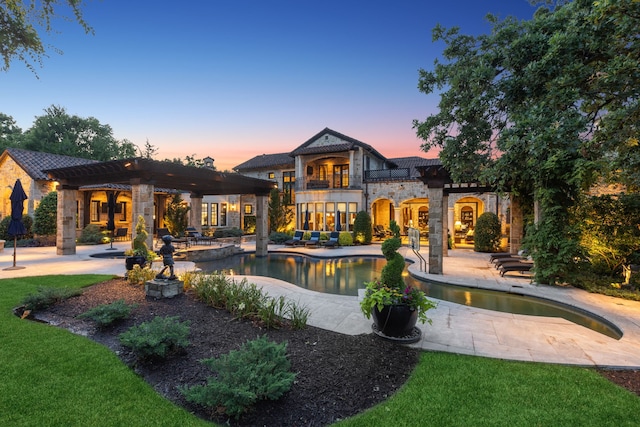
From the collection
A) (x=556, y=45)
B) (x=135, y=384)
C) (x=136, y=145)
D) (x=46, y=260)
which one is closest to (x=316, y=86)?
(x=556, y=45)

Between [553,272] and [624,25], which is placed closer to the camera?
[624,25]

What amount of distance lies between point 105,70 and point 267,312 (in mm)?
16185

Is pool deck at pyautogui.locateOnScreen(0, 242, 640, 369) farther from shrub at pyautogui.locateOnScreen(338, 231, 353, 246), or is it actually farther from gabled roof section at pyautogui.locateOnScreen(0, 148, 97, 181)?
gabled roof section at pyautogui.locateOnScreen(0, 148, 97, 181)

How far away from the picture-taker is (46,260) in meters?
12.6

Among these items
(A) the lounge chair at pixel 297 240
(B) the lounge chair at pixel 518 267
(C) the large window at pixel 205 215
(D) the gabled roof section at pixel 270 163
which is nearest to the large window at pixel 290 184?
(D) the gabled roof section at pixel 270 163

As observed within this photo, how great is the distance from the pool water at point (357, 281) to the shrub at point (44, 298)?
3.50 meters

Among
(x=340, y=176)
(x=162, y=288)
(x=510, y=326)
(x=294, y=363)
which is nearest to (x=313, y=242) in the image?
(x=340, y=176)

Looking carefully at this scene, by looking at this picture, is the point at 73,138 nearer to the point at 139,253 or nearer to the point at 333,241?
the point at 333,241

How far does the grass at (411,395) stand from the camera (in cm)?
289

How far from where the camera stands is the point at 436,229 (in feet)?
35.2

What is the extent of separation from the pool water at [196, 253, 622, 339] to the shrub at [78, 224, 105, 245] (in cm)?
1031

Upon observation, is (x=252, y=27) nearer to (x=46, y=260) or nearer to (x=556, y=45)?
(x=556, y=45)

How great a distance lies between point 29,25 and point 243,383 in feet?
30.6

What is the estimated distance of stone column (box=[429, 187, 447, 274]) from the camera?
10663 mm
